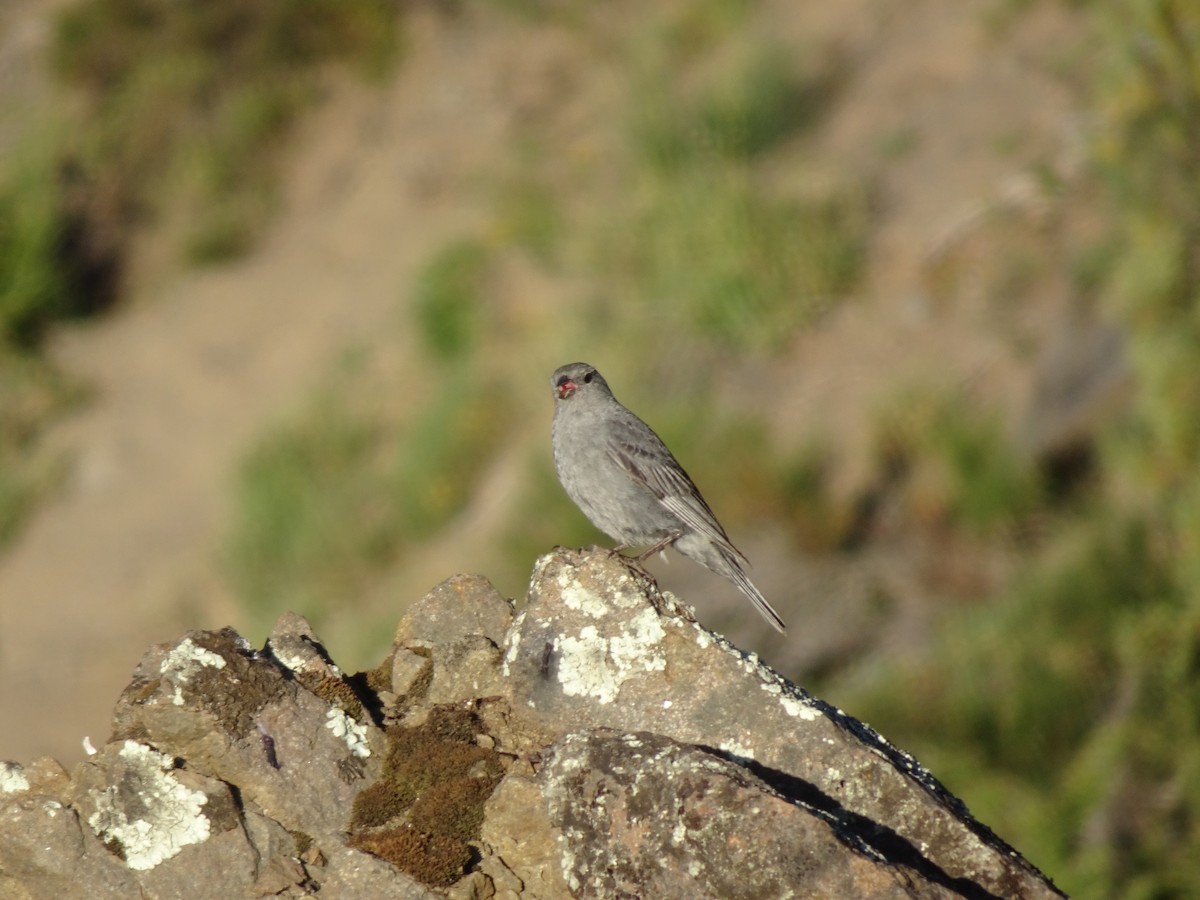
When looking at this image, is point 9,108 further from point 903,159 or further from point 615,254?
point 903,159

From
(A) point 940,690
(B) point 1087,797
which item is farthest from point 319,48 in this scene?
(B) point 1087,797

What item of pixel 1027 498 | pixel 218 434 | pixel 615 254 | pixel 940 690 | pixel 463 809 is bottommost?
pixel 463 809

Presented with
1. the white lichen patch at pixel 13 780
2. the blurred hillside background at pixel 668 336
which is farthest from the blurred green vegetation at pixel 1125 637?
the white lichen patch at pixel 13 780

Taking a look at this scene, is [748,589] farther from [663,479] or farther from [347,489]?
[347,489]

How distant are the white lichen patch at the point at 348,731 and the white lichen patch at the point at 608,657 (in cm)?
65

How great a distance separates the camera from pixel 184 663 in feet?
16.1

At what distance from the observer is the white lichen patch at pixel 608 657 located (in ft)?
16.6

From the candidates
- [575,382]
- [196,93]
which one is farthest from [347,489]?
[575,382]

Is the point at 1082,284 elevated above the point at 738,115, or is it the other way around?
the point at 738,115

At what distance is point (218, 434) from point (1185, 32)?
14.1 m

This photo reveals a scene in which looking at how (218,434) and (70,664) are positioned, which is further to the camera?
(218,434)

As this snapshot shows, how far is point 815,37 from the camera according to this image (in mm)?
23031

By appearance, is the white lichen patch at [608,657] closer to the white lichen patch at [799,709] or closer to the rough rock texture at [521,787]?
the rough rock texture at [521,787]

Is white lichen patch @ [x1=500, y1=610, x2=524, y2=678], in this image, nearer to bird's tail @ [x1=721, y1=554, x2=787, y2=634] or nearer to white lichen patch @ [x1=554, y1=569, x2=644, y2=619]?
white lichen patch @ [x1=554, y1=569, x2=644, y2=619]
